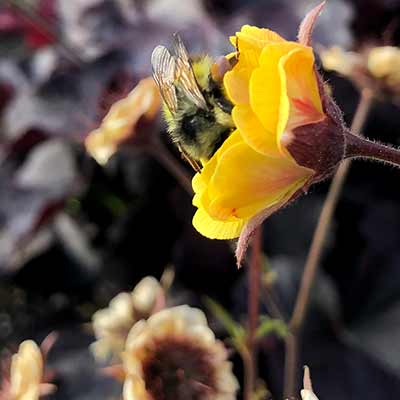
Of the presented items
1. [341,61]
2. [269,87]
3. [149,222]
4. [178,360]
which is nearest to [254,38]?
[269,87]

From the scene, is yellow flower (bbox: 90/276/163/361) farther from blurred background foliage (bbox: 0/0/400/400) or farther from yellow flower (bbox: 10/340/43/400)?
blurred background foliage (bbox: 0/0/400/400)

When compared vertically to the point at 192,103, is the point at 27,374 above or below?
below

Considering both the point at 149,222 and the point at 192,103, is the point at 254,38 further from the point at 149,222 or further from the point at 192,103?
the point at 149,222

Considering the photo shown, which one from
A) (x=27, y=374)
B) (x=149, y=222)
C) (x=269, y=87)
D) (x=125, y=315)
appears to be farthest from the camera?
(x=149, y=222)

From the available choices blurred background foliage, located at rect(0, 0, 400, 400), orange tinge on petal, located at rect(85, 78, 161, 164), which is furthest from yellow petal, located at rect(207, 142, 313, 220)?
blurred background foliage, located at rect(0, 0, 400, 400)

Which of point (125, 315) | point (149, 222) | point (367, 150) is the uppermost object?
point (367, 150)

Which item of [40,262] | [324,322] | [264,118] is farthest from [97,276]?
[264,118]

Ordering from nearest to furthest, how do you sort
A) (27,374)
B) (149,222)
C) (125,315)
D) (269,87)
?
(269,87) → (27,374) → (125,315) → (149,222)
